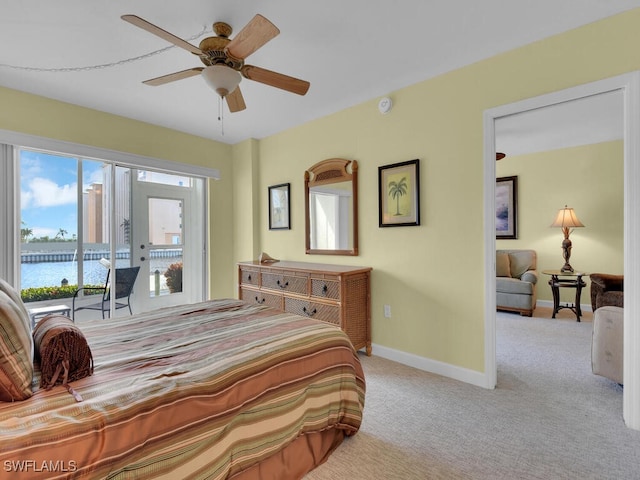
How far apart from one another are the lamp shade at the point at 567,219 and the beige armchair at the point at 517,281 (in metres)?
0.61

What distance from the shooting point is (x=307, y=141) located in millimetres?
3738

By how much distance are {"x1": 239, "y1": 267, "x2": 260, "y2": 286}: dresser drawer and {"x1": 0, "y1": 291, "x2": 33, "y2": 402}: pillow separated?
2.54m

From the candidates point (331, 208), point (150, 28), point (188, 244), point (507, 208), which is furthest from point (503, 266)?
point (150, 28)

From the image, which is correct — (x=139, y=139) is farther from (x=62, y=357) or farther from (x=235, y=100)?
(x=62, y=357)

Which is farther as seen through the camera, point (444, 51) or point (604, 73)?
point (444, 51)

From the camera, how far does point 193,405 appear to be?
3.58 feet

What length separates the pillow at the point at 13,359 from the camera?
0.99 m

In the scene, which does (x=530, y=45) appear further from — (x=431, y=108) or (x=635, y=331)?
(x=635, y=331)

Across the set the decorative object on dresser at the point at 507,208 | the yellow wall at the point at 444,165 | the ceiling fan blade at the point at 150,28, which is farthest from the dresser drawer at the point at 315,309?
the decorative object on dresser at the point at 507,208

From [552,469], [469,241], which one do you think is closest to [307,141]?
[469,241]

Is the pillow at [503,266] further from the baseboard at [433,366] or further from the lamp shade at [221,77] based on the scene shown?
the lamp shade at [221,77]

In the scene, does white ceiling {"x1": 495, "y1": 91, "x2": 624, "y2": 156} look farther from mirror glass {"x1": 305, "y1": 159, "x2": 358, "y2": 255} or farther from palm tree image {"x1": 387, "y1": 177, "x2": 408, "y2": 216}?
mirror glass {"x1": 305, "y1": 159, "x2": 358, "y2": 255}

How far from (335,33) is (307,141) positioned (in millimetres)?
1650

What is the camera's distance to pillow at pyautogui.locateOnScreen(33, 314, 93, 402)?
1130 millimetres
